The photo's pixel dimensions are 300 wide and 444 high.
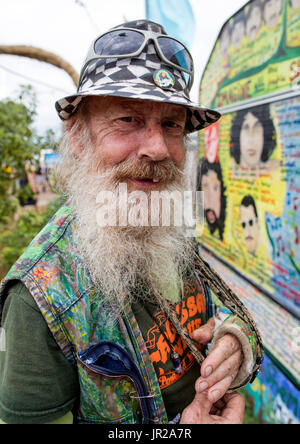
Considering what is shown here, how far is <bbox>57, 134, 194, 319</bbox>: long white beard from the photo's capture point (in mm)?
1205

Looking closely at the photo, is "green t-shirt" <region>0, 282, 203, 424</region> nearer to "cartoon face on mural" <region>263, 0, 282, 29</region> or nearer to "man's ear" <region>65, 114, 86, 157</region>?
"man's ear" <region>65, 114, 86, 157</region>

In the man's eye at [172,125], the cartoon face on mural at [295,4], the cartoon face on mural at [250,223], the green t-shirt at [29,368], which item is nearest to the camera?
the green t-shirt at [29,368]

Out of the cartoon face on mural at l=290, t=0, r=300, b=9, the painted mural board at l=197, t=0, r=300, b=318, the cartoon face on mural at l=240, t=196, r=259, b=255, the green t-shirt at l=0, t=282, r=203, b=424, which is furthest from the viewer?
the cartoon face on mural at l=240, t=196, r=259, b=255

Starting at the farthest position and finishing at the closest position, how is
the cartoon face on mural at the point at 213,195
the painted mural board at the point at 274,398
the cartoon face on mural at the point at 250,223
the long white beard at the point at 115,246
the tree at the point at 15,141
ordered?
the tree at the point at 15,141 < the cartoon face on mural at the point at 213,195 < the cartoon face on mural at the point at 250,223 < the painted mural board at the point at 274,398 < the long white beard at the point at 115,246

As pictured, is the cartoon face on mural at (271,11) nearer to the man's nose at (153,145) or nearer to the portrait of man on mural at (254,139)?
the portrait of man on mural at (254,139)

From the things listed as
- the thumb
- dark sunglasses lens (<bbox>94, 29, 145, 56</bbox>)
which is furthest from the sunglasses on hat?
the thumb

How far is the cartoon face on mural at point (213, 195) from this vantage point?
116 inches

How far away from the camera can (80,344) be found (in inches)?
39.9

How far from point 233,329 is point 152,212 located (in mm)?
609

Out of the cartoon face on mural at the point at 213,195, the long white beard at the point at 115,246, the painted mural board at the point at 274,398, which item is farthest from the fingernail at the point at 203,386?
the cartoon face on mural at the point at 213,195

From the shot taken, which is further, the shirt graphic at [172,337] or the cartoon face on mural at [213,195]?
the cartoon face on mural at [213,195]

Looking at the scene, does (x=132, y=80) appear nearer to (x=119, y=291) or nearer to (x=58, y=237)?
(x=58, y=237)

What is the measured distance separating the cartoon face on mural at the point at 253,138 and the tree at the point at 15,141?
3.49m

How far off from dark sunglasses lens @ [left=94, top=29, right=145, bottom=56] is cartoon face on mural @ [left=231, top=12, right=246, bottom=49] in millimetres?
1583
